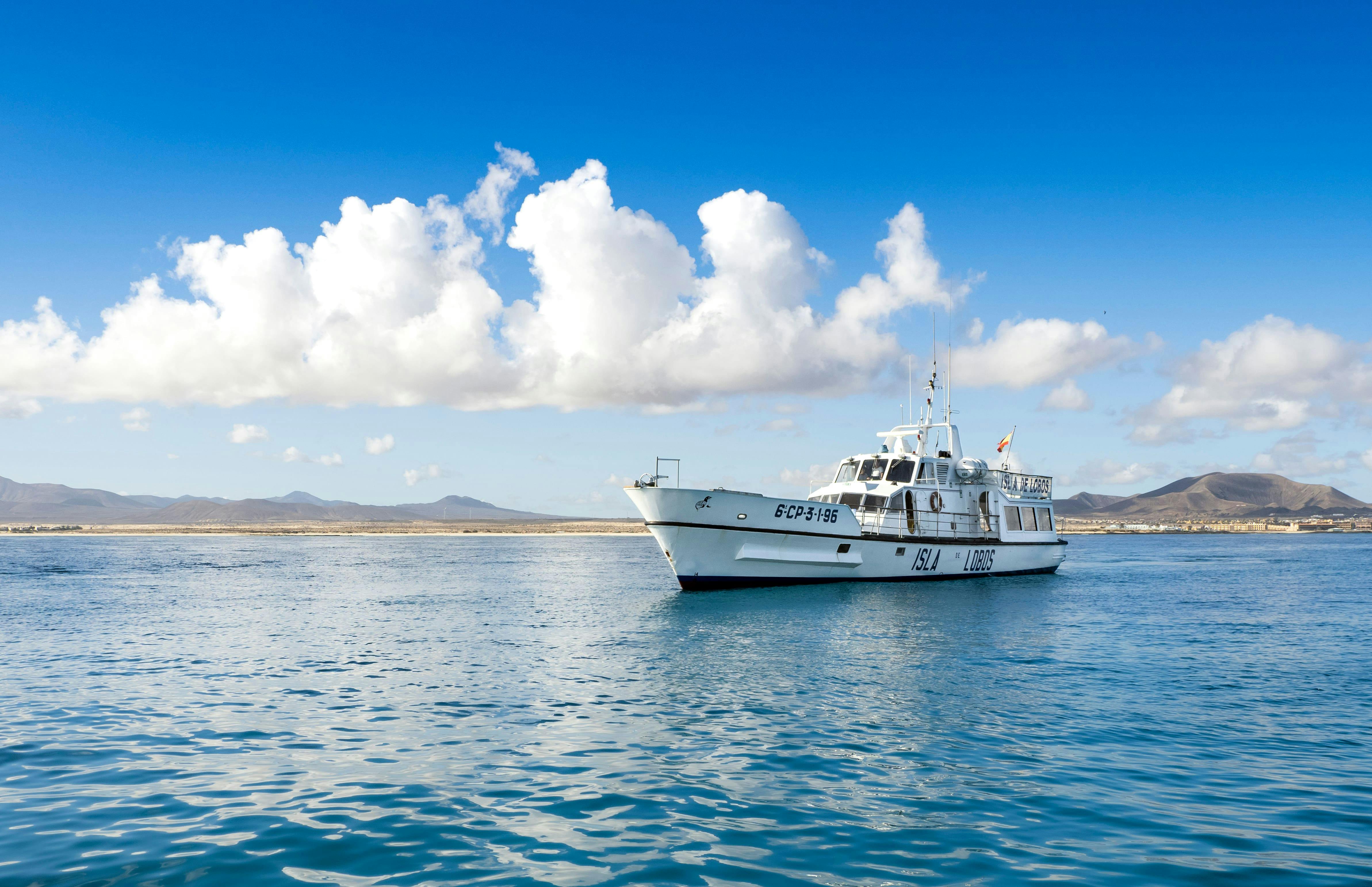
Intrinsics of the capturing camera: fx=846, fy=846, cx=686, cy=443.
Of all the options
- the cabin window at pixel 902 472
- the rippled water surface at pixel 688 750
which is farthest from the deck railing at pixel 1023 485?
the rippled water surface at pixel 688 750

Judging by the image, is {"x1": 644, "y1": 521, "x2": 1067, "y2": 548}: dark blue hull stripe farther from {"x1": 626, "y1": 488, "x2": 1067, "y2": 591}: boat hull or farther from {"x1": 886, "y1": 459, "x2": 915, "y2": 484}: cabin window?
{"x1": 886, "y1": 459, "x2": 915, "y2": 484}: cabin window

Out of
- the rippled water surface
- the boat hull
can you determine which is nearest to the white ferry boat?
the boat hull

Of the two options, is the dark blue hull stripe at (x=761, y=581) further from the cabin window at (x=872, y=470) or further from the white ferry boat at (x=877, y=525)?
the cabin window at (x=872, y=470)

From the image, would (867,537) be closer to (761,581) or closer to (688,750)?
(761,581)

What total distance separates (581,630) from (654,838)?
18.7m

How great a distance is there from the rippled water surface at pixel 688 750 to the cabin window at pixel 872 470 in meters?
15.0

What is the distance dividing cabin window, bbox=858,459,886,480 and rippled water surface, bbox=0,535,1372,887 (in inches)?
591

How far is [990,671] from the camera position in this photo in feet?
62.6

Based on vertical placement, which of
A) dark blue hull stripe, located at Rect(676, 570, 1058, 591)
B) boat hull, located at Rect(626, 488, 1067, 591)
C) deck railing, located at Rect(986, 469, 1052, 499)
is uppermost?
deck railing, located at Rect(986, 469, 1052, 499)

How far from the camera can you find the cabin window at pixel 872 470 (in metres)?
44.8

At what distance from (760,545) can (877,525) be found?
805cm

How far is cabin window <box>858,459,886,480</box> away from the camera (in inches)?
1763

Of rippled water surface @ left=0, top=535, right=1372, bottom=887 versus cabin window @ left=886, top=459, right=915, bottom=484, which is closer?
rippled water surface @ left=0, top=535, right=1372, bottom=887

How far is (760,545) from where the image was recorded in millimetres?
37719
